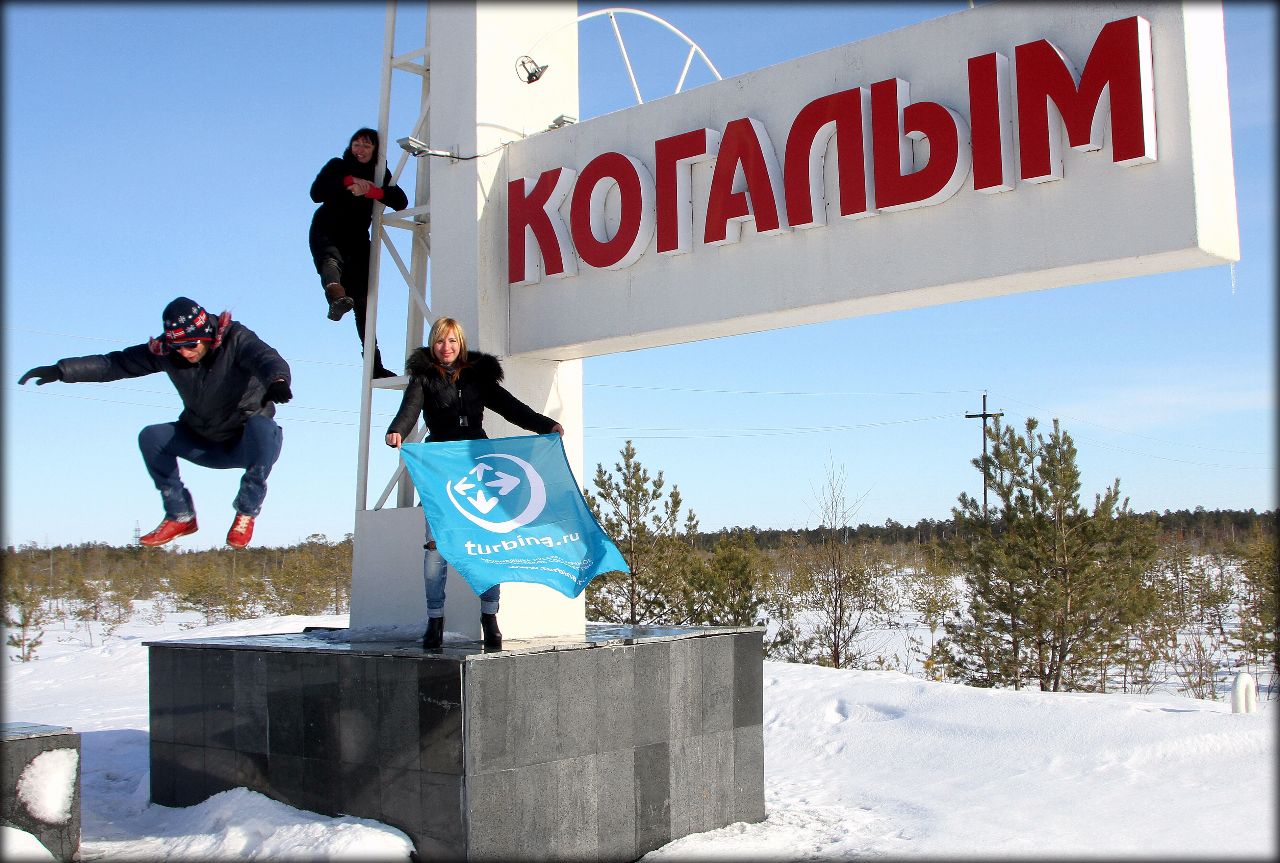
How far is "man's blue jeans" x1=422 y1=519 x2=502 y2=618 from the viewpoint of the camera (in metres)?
7.55

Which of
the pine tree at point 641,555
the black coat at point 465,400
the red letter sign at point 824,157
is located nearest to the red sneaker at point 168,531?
the black coat at point 465,400

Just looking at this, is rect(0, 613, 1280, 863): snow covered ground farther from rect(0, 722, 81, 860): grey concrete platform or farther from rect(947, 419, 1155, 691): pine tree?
rect(947, 419, 1155, 691): pine tree

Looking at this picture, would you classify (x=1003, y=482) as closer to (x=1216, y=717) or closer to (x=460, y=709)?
(x=1216, y=717)

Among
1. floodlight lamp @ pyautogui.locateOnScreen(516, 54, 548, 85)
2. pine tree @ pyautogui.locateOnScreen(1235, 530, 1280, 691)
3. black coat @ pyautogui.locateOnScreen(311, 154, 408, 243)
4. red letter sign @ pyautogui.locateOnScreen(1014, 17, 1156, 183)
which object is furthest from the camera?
pine tree @ pyautogui.locateOnScreen(1235, 530, 1280, 691)

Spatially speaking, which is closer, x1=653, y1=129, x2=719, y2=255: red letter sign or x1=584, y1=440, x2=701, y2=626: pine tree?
x1=653, y1=129, x2=719, y2=255: red letter sign

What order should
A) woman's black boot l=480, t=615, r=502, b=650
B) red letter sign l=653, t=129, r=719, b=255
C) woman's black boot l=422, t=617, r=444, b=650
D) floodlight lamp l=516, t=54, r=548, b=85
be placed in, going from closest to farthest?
woman's black boot l=480, t=615, r=502, b=650
woman's black boot l=422, t=617, r=444, b=650
red letter sign l=653, t=129, r=719, b=255
floodlight lamp l=516, t=54, r=548, b=85

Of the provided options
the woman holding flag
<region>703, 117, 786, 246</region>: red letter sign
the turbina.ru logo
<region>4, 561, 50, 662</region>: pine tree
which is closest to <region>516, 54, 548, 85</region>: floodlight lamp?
<region>703, 117, 786, 246</region>: red letter sign

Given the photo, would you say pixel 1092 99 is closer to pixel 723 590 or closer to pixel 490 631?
pixel 490 631

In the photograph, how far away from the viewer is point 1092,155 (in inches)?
275

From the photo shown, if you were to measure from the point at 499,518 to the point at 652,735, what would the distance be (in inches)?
76.2

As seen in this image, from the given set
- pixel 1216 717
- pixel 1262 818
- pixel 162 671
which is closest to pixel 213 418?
pixel 162 671

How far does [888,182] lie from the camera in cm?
769

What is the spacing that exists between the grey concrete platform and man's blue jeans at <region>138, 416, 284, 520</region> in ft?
10.9

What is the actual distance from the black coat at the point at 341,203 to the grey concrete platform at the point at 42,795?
159 inches
